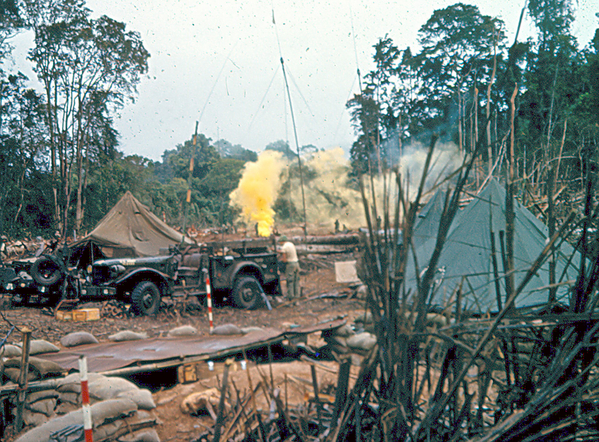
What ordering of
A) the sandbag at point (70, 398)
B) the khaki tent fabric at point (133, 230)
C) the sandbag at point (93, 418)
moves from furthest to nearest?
the khaki tent fabric at point (133, 230) < the sandbag at point (70, 398) < the sandbag at point (93, 418)

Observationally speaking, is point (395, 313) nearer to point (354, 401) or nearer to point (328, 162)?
point (354, 401)

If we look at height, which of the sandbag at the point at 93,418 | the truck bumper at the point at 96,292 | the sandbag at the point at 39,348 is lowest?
the sandbag at the point at 93,418

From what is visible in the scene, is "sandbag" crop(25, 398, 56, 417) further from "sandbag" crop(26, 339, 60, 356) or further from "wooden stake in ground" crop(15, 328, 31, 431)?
"sandbag" crop(26, 339, 60, 356)

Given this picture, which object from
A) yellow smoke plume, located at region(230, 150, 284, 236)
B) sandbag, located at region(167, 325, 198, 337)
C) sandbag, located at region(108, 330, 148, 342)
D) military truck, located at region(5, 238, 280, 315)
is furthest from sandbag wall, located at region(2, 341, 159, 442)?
yellow smoke plume, located at region(230, 150, 284, 236)

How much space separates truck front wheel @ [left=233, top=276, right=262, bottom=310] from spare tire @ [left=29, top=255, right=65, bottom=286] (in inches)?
142

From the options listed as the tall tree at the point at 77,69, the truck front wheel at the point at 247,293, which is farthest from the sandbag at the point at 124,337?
the tall tree at the point at 77,69

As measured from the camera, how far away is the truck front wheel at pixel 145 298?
32.1 feet

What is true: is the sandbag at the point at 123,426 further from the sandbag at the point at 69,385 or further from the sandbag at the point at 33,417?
the sandbag at the point at 33,417

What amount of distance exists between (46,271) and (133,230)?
528 centimetres

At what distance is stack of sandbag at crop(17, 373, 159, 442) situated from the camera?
3801 mm

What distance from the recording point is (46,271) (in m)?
10.2

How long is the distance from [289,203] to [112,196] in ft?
34.9

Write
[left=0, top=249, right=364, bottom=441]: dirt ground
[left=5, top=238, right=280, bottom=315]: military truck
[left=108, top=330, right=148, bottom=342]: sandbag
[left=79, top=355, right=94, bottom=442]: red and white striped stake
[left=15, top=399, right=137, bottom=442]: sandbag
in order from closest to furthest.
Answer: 1. [left=79, top=355, right=94, bottom=442]: red and white striped stake
2. [left=15, top=399, right=137, bottom=442]: sandbag
3. [left=108, top=330, right=148, bottom=342]: sandbag
4. [left=0, top=249, right=364, bottom=441]: dirt ground
5. [left=5, top=238, right=280, bottom=315]: military truck

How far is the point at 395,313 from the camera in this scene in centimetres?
143
